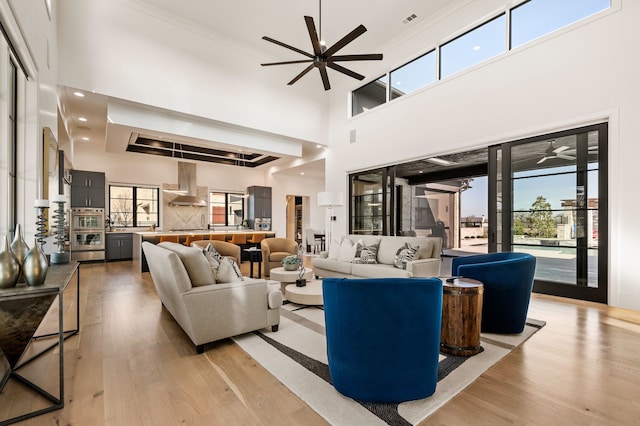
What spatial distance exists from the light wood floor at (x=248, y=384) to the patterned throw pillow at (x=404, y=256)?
5.75 ft

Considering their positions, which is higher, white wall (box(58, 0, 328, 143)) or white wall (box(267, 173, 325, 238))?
white wall (box(58, 0, 328, 143))

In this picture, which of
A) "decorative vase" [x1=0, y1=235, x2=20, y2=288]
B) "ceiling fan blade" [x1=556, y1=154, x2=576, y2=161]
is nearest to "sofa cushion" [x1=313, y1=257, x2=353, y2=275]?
"ceiling fan blade" [x1=556, y1=154, x2=576, y2=161]

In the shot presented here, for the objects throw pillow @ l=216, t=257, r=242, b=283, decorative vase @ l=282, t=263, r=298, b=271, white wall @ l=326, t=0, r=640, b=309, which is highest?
white wall @ l=326, t=0, r=640, b=309

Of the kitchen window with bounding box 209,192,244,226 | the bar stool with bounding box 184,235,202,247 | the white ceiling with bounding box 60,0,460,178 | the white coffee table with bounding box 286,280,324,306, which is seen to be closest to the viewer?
the white coffee table with bounding box 286,280,324,306

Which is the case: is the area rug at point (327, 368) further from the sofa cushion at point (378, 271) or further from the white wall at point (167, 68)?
the white wall at point (167, 68)

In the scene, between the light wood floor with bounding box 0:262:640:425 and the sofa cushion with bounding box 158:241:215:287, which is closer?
the light wood floor with bounding box 0:262:640:425

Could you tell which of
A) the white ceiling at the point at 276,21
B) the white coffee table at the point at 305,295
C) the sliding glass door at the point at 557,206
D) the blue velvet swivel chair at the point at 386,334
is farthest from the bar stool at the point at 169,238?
the sliding glass door at the point at 557,206

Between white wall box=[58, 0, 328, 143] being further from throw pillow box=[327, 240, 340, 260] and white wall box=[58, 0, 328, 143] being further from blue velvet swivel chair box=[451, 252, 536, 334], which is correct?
blue velvet swivel chair box=[451, 252, 536, 334]

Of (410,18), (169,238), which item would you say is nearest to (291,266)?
(169,238)

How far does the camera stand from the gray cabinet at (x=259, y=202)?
35.0 feet

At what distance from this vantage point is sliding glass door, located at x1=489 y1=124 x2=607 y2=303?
3996 mm

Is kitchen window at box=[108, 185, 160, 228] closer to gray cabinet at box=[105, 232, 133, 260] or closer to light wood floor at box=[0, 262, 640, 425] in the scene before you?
gray cabinet at box=[105, 232, 133, 260]

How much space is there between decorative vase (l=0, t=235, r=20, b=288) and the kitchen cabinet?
7.45m

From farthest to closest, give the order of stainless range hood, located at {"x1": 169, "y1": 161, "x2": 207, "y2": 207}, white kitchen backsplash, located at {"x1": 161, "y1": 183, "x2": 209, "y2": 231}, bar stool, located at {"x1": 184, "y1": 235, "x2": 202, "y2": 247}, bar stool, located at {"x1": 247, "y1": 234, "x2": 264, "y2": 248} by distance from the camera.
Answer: white kitchen backsplash, located at {"x1": 161, "y1": 183, "x2": 209, "y2": 231} < stainless range hood, located at {"x1": 169, "y1": 161, "x2": 207, "y2": 207} < bar stool, located at {"x1": 247, "y1": 234, "x2": 264, "y2": 248} < bar stool, located at {"x1": 184, "y1": 235, "x2": 202, "y2": 247}
